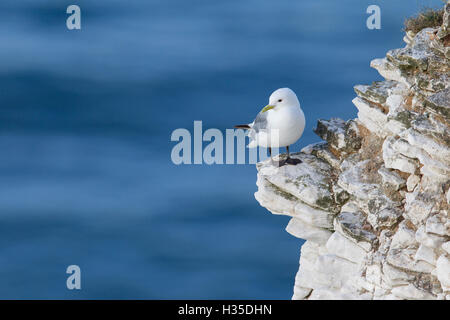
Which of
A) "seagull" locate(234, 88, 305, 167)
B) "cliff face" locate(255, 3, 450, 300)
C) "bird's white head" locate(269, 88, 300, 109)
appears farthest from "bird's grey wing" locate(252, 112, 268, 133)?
"cliff face" locate(255, 3, 450, 300)

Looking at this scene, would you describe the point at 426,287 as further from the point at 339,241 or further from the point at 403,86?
the point at 403,86

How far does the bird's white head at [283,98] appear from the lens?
23.6m

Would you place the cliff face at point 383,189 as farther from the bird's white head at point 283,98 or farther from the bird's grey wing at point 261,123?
the bird's white head at point 283,98

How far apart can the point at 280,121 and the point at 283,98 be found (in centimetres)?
54

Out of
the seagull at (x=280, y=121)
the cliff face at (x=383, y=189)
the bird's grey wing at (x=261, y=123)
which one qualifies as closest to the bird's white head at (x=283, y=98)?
the seagull at (x=280, y=121)

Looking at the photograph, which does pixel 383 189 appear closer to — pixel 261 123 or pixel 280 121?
pixel 280 121

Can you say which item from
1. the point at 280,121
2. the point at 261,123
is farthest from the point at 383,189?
the point at 261,123

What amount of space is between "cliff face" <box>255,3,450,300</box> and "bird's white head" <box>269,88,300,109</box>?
1.38 m

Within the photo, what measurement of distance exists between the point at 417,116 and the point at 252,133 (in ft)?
14.1

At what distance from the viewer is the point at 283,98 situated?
23688 mm

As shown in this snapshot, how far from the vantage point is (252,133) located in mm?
24734

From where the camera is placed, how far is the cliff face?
2130cm

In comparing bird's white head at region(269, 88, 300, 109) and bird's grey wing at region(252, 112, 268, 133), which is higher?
bird's white head at region(269, 88, 300, 109)

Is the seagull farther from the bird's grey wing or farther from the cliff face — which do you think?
the cliff face
